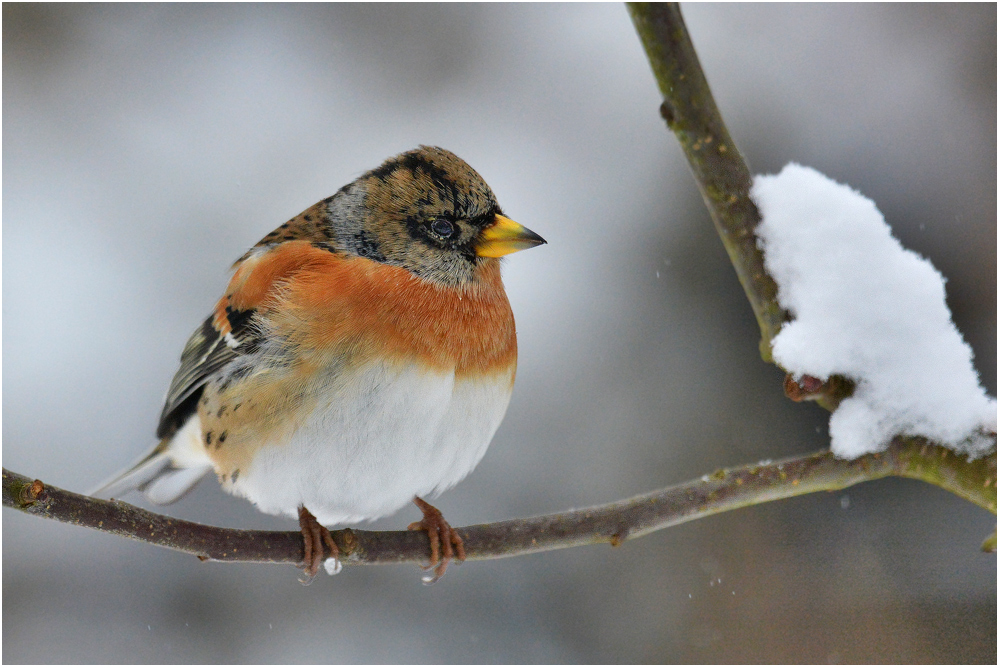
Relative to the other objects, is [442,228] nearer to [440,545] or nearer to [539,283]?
[440,545]

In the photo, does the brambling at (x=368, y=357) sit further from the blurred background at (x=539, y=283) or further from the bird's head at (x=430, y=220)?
the blurred background at (x=539, y=283)

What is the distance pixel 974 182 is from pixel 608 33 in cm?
189

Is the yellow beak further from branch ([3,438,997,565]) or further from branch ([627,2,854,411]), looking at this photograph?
branch ([3,438,997,565])

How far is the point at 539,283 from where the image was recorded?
394 centimetres

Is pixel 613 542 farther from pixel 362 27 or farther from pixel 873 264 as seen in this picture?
pixel 362 27

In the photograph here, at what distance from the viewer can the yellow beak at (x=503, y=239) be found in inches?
69.9

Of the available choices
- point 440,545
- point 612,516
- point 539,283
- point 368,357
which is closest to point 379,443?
point 368,357

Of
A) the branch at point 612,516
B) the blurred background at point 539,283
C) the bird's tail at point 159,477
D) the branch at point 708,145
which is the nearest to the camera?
the branch at point 612,516

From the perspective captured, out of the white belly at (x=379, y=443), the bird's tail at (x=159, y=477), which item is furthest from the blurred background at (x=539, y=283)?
the white belly at (x=379, y=443)

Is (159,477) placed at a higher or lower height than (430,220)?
lower

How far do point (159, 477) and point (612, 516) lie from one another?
4.50ft

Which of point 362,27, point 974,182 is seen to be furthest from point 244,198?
point 974,182

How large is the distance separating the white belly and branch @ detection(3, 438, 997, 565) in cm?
13

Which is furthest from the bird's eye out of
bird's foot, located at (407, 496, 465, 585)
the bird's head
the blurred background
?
the blurred background
